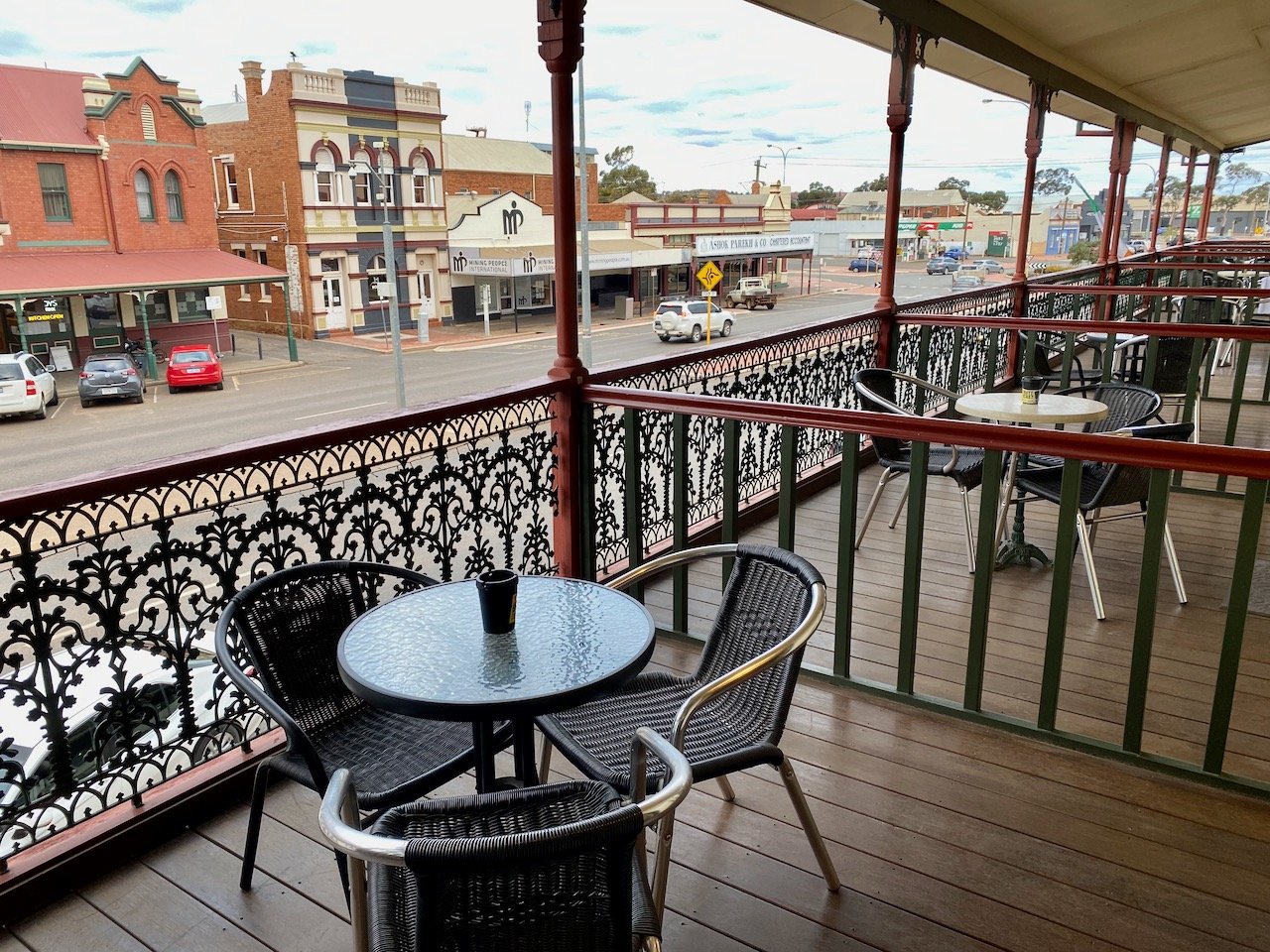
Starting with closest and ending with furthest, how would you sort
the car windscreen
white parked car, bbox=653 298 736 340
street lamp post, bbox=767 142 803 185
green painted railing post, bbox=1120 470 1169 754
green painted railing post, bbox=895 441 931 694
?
green painted railing post, bbox=1120 470 1169 754 → green painted railing post, bbox=895 441 931 694 → the car windscreen → white parked car, bbox=653 298 736 340 → street lamp post, bbox=767 142 803 185

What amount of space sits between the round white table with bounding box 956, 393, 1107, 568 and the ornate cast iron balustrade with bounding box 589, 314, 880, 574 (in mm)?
828

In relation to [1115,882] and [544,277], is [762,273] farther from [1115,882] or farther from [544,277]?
[1115,882]

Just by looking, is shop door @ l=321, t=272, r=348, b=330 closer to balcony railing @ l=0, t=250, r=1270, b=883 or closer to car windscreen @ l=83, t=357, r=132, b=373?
car windscreen @ l=83, t=357, r=132, b=373

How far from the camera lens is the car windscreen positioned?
36.0ft

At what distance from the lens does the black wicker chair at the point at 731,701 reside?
1614mm

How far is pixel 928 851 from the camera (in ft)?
6.50

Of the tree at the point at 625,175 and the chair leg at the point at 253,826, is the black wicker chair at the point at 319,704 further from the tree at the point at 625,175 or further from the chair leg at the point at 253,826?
the tree at the point at 625,175

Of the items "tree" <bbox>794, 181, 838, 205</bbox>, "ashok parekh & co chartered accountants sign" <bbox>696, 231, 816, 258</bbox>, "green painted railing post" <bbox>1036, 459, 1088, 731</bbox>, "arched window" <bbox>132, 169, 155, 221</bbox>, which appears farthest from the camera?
"tree" <bbox>794, 181, 838, 205</bbox>

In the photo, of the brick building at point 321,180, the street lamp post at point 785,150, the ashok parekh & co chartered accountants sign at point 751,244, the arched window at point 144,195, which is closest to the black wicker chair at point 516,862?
the arched window at point 144,195

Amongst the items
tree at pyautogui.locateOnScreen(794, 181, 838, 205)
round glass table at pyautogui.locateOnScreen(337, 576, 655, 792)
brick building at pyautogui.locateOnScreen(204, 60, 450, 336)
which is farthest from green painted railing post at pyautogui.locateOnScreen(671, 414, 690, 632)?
tree at pyautogui.locateOnScreen(794, 181, 838, 205)

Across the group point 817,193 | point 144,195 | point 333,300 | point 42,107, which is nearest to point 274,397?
point 144,195

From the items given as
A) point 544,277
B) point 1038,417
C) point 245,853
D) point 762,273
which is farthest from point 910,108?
point 762,273

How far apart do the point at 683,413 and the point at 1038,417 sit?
1749mm

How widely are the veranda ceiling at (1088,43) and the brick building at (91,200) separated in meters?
7.40
